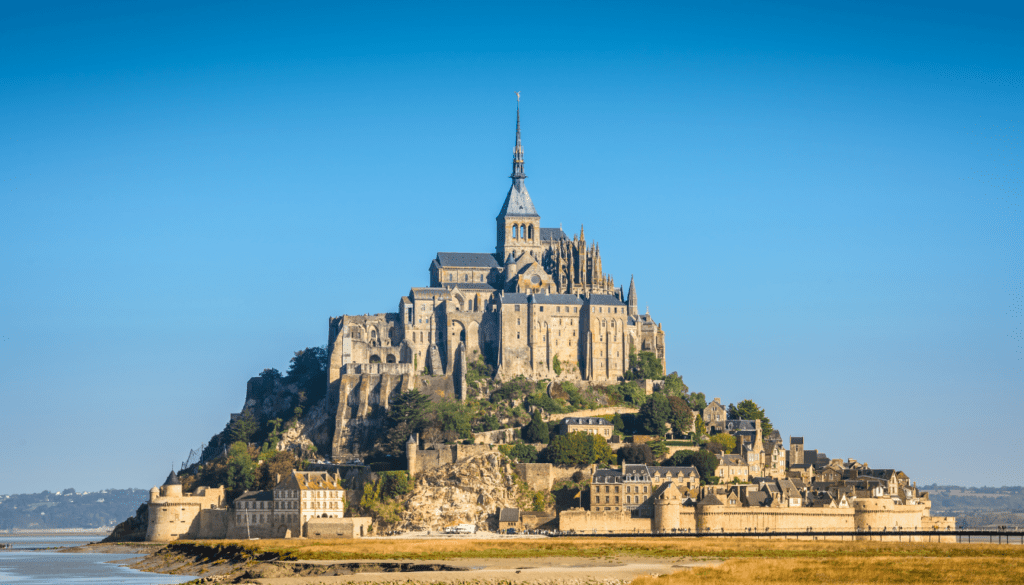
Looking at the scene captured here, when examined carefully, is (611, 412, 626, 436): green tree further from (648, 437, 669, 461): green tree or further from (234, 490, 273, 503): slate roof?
(234, 490, 273, 503): slate roof

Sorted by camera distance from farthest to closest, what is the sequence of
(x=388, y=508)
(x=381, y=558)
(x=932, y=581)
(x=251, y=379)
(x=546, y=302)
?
1. (x=251, y=379)
2. (x=546, y=302)
3. (x=388, y=508)
4. (x=381, y=558)
5. (x=932, y=581)

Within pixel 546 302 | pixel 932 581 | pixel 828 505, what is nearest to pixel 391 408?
pixel 546 302

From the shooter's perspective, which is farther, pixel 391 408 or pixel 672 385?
pixel 672 385

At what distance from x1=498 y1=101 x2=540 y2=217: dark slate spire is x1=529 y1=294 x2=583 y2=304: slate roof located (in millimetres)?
12097

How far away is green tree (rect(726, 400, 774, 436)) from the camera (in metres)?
118

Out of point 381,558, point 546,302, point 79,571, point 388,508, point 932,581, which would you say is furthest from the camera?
point 546,302

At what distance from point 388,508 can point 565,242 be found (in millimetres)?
36652

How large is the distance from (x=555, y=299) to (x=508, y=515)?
84.3ft

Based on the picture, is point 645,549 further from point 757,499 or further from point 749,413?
point 749,413

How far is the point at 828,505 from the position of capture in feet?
325

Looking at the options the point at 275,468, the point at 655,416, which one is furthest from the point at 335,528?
the point at 655,416

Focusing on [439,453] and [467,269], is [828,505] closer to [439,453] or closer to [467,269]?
[439,453]

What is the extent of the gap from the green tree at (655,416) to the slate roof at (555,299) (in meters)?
11.9

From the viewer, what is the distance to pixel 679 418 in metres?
111
